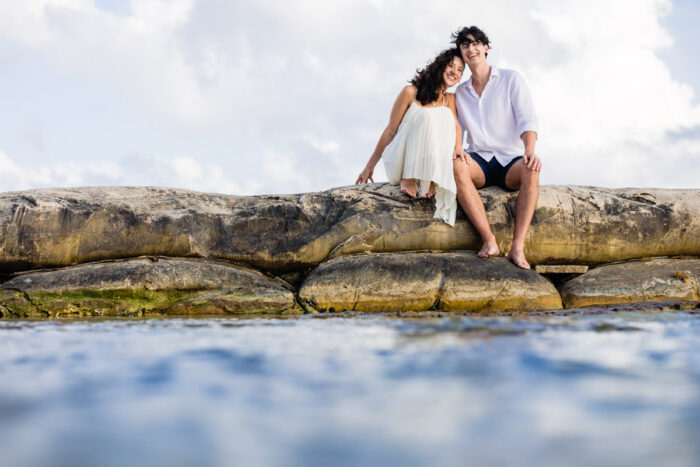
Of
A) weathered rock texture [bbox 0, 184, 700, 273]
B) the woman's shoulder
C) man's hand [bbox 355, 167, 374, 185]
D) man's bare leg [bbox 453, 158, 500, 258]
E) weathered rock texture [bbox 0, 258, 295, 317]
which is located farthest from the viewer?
man's hand [bbox 355, 167, 374, 185]

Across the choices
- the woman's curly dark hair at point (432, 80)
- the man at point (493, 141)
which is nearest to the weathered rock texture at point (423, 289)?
the man at point (493, 141)

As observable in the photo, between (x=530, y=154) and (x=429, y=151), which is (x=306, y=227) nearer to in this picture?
(x=429, y=151)

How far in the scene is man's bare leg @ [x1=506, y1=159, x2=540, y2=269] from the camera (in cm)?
469

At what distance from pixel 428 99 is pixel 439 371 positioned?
3.86 metres

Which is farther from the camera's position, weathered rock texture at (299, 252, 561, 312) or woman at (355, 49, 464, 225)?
woman at (355, 49, 464, 225)

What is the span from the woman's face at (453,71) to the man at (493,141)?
0.09 m

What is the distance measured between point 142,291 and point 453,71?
125 inches

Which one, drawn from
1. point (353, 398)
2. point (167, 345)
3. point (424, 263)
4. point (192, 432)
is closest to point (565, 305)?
point (424, 263)

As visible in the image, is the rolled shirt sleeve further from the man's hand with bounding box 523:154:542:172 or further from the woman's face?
the woman's face

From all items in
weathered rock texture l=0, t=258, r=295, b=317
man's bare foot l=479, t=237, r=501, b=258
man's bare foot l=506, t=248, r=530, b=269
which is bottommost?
weathered rock texture l=0, t=258, r=295, b=317

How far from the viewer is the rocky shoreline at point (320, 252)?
4398 mm

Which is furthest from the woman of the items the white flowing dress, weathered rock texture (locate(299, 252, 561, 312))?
weathered rock texture (locate(299, 252, 561, 312))

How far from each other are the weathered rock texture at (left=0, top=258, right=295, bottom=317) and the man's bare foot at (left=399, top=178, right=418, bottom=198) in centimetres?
134

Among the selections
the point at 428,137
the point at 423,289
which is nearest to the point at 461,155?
the point at 428,137
